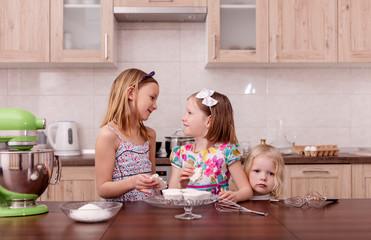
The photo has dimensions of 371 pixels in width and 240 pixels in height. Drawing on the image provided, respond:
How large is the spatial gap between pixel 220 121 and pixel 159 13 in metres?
1.45

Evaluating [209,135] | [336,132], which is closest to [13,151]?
[209,135]

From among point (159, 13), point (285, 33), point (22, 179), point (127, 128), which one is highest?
point (159, 13)

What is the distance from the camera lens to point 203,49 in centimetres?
333

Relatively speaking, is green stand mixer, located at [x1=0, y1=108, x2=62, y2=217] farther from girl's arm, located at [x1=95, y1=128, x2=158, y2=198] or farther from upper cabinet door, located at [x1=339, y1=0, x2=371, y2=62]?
upper cabinet door, located at [x1=339, y1=0, x2=371, y2=62]

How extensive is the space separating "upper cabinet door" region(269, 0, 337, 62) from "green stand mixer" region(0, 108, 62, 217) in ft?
6.87

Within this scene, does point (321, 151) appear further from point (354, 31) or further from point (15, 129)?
point (15, 129)

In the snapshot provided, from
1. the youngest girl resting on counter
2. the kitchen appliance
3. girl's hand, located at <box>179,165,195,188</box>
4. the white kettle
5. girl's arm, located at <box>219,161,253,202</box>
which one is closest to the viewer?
girl's arm, located at <box>219,161,253,202</box>

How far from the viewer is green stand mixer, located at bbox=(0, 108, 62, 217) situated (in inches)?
48.1

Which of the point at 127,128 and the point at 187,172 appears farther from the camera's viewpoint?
the point at 127,128

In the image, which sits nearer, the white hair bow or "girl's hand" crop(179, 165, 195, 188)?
"girl's hand" crop(179, 165, 195, 188)

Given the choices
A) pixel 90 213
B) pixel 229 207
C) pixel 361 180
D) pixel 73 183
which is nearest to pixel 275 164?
pixel 229 207

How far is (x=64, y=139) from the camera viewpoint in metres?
3.04

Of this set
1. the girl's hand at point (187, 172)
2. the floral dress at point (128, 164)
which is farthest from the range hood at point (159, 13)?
the girl's hand at point (187, 172)

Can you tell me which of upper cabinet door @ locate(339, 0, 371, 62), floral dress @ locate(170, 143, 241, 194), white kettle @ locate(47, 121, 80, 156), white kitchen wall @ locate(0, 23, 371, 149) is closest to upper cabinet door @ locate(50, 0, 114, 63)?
white kitchen wall @ locate(0, 23, 371, 149)
